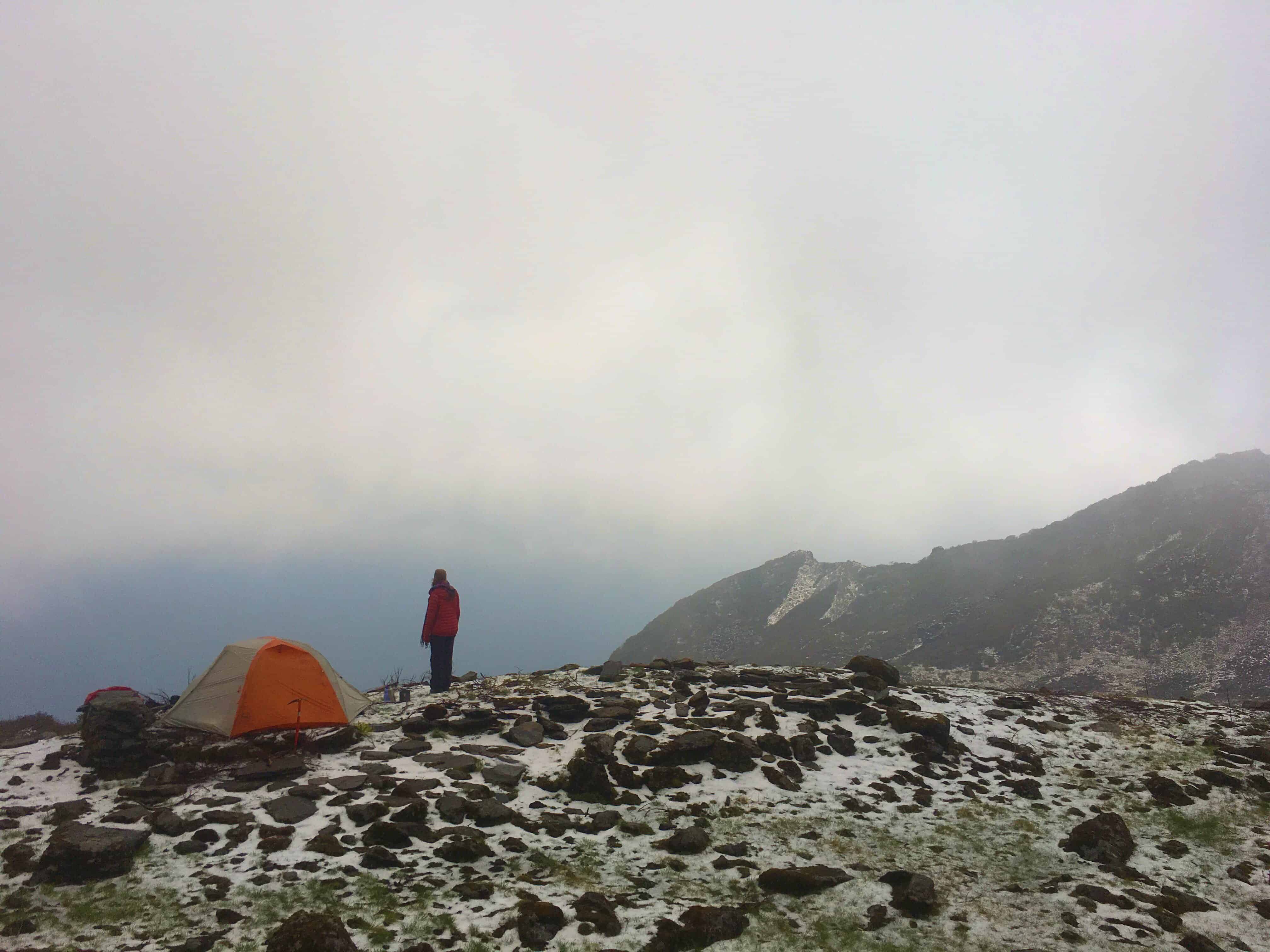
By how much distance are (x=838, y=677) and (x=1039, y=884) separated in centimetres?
1041

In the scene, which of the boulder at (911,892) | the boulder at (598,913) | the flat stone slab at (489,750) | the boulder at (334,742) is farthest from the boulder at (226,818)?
the boulder at (911,892)

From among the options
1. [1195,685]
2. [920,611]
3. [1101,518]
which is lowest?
[1195,685]

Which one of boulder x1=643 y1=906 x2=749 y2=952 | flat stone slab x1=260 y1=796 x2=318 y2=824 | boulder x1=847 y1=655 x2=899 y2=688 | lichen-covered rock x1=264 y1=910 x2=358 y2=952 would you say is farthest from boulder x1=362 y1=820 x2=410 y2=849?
boulder x1=847 y1=655 x2=899 y2=688

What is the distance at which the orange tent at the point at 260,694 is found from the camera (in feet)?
46.4

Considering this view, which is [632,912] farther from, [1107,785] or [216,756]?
[1107,785]

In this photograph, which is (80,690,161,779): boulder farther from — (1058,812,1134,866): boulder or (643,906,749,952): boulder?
(1058,812,1134,866): boulder

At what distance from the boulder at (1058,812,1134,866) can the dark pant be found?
1602 cm

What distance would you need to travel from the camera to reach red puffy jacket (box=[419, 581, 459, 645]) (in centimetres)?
1922

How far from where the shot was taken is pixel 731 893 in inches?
379

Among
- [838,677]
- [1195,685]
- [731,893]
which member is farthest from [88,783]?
[1195,685]

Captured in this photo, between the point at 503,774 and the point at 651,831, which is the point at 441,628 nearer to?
the point at 503,774

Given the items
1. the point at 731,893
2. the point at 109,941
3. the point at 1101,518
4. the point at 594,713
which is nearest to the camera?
the point at 109,941

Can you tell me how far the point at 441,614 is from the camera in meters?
19.2

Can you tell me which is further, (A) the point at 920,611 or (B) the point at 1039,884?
(A) the point at 920,611
